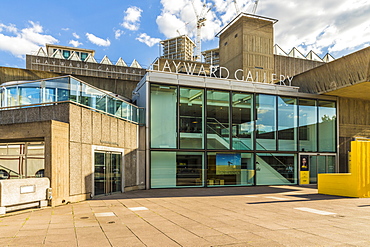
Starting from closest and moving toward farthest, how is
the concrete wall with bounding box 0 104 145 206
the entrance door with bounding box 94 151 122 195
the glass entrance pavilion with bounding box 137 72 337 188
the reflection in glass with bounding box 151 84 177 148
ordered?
the concrete wall with bounding box 0 104 145 206 < the entrance door with bounding box 94 151 122 195 < the reflection in glass with bounding box 151 84 177 148 < the glass entrance pavilion with bounding box 137 72 337 188

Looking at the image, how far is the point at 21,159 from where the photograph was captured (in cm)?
1283

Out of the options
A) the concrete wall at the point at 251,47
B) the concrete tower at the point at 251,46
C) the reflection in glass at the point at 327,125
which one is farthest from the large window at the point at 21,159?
the concrete wall at the point at 251,47

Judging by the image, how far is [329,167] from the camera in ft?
77.3

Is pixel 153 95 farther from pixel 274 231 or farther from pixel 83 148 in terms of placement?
pixel 274 231

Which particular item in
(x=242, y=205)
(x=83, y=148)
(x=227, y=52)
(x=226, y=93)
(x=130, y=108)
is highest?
(x=227, y=52)

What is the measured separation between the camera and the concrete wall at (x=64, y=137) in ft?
36.7

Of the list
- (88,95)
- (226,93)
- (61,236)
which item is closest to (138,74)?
(226,93)

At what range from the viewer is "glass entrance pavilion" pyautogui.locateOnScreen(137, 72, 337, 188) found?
62.6 ft

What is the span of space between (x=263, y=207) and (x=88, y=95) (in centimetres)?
883

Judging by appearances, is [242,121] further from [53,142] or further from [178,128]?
[53,142]

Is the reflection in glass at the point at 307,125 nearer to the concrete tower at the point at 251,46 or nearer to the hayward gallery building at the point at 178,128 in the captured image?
the hayward gallery building at the point at 178,128

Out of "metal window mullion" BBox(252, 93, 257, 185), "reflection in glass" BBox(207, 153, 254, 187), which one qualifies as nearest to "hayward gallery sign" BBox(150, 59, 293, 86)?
"metal window mullion" BBox(252, 93, 257, 185)

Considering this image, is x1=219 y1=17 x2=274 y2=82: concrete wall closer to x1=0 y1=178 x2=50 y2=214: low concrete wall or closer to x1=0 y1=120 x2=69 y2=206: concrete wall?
x1=0 y1=120 x2=69 y2=206: concrete wall

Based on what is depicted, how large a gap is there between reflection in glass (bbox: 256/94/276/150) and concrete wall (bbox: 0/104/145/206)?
447 inches
